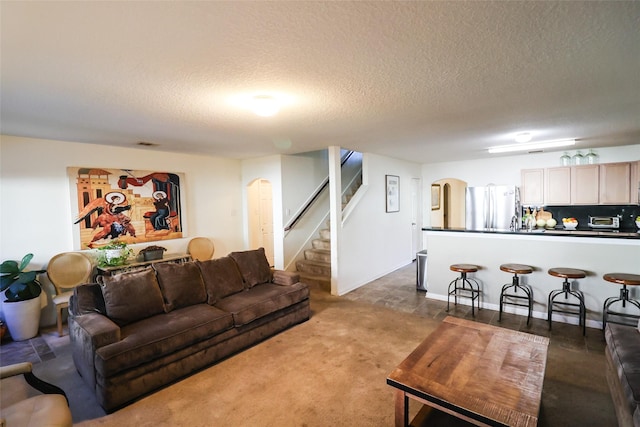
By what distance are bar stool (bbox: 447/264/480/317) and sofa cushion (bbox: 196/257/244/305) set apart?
295 cm

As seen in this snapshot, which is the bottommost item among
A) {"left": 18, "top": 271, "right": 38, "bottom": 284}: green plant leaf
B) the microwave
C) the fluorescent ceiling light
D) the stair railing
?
{"left": 18, "top": 271, "right": 38, "bottom": 284}: green plant leaf

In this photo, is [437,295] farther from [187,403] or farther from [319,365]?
[187,403]

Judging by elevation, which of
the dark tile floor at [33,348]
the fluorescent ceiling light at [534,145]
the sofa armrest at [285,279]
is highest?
the fluorescent ceiling light at [534,145]

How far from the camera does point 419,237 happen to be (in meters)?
7.96

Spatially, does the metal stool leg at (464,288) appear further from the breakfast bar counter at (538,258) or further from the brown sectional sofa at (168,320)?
the brown sectional sofa at (168,320)

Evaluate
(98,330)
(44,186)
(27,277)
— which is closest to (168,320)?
(98,330)

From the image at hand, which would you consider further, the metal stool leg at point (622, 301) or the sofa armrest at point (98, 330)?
the metal stool leg at point (622, 301)

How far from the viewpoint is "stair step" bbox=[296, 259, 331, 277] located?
5.83 metres

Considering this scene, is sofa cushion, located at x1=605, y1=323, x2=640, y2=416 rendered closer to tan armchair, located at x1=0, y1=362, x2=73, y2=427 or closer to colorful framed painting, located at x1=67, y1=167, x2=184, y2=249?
tan armchair, located at x1=0, y1=362, x2=73, y2=427

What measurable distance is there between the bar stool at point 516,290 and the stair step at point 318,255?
295 cm

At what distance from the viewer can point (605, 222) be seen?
566 centimetres

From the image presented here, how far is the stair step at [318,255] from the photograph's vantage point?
19.8 ft

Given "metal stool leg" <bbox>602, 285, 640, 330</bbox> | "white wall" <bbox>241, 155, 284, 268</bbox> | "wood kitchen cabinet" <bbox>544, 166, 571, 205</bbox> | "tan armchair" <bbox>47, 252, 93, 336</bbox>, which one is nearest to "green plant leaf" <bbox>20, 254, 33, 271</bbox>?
"tan armchair" <bbox>47, 252, 93, 336</bbox>

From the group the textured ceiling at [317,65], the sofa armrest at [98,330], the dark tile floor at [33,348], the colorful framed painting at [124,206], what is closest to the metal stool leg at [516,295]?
the textured ceiling at [317,65]
